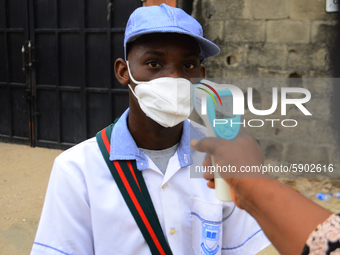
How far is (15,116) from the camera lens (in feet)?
18.4

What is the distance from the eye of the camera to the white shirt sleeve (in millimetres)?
1332

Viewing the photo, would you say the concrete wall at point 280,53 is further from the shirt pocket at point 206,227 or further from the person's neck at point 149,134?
the shirt pocket at point 206,227

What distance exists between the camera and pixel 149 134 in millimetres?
1616

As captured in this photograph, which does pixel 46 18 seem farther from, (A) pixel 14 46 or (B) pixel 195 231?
(B) pixel 195 231

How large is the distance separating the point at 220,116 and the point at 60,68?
4.39m

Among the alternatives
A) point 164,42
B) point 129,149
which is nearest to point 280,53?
point 164,42

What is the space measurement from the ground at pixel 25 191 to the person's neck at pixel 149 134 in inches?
65.2

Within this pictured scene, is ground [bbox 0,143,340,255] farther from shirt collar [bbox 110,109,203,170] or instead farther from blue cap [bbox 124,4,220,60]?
blue cap [bbox 124,4,220,60]

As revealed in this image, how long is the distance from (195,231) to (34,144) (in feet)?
14.9

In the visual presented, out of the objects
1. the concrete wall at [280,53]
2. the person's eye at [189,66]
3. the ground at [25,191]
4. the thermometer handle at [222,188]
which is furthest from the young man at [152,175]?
the concrete wall at [280,53]

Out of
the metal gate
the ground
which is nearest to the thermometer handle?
the ground

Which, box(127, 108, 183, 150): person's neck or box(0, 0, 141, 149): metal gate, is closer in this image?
box(127, 108, 183, 150): person's neck

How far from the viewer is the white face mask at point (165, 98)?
158 centimetres

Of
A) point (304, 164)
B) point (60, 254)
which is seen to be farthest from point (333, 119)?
point (60, 254)
